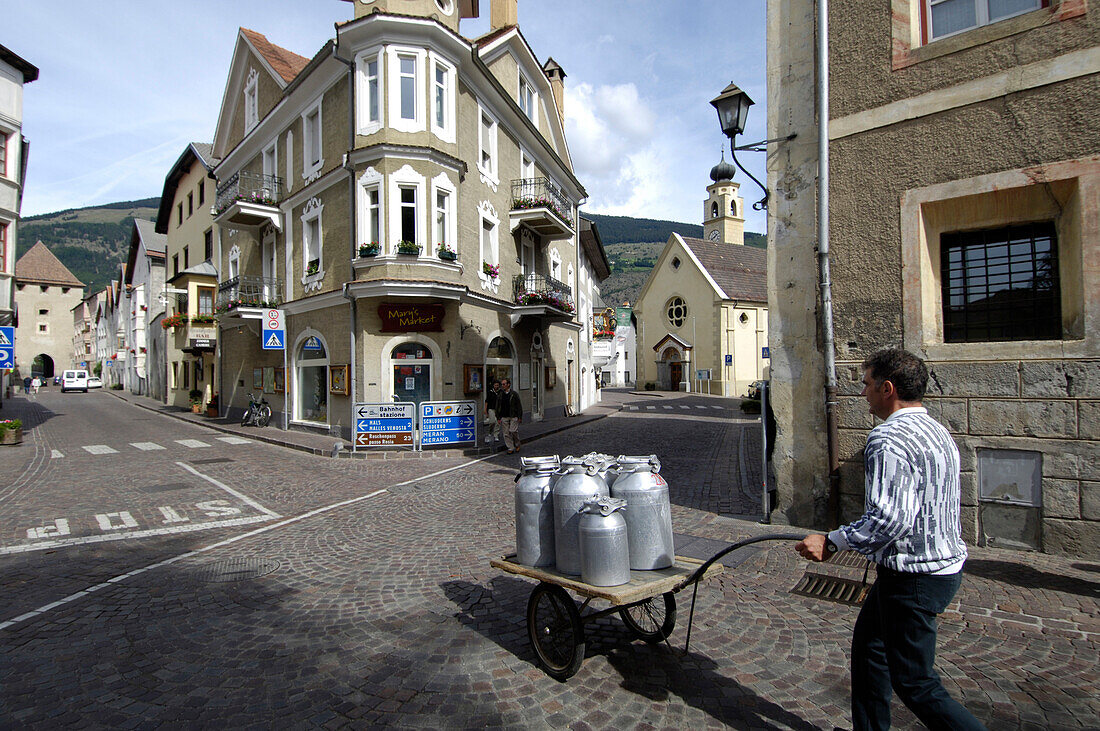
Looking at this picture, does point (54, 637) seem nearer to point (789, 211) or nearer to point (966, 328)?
point (789, 211)

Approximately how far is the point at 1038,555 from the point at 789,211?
447 centimetres

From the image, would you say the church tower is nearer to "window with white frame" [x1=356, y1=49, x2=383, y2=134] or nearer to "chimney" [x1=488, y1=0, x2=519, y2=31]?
"chimney" [x1=488, y1=0, x2=519, y2=31]

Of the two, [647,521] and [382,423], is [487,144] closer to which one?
[382,423]

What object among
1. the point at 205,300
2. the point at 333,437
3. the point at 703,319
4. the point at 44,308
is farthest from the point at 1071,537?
the point at 44,308

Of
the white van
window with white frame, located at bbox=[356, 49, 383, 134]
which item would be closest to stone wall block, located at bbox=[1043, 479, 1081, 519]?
window with white frame, located at bbox=[356, 49, 383, 134]

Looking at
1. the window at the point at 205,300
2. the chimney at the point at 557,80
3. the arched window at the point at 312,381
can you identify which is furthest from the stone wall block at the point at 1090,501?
the window at the point at 205,300

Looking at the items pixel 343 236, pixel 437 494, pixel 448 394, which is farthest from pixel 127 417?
pixel 437 494

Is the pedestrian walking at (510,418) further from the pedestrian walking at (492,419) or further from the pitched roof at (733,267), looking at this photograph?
the pitched roof at (733,267)

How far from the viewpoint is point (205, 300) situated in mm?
28125

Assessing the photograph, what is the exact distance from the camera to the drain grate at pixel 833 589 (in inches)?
192

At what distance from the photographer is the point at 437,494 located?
9547mm

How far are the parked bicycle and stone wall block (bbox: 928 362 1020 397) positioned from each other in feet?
65.2

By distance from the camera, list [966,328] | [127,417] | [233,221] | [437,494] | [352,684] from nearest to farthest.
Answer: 1. [352,684]
2. [966,328]
3. [437,494]
4. [233,221]
5. [127,417]

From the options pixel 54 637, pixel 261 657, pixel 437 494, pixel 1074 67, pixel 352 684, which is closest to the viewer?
pixel 352 684
